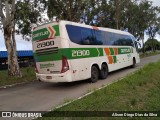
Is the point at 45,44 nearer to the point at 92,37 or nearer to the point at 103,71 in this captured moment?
the point at 92,37

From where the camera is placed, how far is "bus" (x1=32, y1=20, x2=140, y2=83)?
36.6 ft

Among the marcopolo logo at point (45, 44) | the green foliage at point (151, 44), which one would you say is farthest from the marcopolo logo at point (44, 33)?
the green foliage at point (151, 44)

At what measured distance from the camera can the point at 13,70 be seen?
16359 millimetres

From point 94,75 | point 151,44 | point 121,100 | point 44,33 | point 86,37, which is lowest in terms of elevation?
point 121,100

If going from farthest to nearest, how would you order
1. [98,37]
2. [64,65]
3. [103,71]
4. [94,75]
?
[103,71], [98,37], [94,75], [64,65]

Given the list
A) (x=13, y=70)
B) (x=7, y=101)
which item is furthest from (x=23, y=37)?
(x=7, y=101)

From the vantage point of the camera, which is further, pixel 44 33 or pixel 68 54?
pixel 44 33

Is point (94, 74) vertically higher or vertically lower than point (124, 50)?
lower

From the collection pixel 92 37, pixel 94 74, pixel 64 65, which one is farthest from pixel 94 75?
pixel 64 65

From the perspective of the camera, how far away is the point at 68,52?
1113 centimetres

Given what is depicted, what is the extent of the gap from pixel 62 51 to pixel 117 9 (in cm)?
2546

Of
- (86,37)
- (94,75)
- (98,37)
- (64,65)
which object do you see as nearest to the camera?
(64,65)

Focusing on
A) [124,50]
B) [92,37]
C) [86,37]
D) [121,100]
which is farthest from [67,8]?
[121,100]

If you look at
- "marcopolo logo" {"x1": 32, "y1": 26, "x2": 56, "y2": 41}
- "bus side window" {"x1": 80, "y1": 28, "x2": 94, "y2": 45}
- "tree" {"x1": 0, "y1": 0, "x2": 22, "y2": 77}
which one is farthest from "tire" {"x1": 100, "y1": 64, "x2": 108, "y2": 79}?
"tree" {"x1": 0, "y1": 0, "x2": 22, "y2": 77}
